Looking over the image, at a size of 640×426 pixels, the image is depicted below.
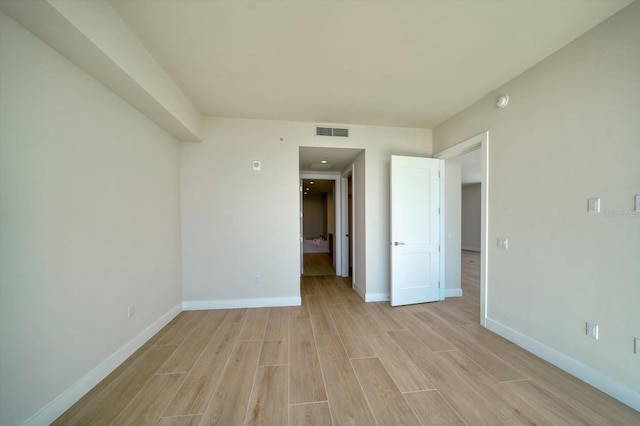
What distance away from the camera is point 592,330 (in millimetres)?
1749

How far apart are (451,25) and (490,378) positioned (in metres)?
2.81

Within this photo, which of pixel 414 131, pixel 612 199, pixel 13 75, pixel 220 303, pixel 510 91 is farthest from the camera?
pixel 414 131

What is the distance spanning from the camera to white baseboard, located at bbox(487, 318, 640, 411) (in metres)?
1.56

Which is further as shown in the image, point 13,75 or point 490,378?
point 490,378

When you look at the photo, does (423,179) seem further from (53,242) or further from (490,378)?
(53,242)

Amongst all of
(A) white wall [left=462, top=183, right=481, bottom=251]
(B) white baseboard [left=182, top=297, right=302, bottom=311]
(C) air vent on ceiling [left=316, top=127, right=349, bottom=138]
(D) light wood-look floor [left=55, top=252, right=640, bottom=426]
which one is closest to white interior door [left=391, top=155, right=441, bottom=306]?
(D) light wood-look floor [left=55, top=252, right=640, bottom=426]

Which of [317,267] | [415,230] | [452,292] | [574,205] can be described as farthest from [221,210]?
[452,292]

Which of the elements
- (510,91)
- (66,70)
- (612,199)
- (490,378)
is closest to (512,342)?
(490,378)

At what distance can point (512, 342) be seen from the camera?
7.70 ft

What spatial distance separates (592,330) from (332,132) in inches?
134

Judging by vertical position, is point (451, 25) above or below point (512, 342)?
above

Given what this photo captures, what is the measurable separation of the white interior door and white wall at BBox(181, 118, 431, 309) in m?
1.06

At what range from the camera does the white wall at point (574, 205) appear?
1576mm

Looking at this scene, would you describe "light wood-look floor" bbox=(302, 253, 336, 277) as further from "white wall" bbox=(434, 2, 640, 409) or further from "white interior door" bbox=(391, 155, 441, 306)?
"white wall" bbox=(434, 2, 640, 409)
